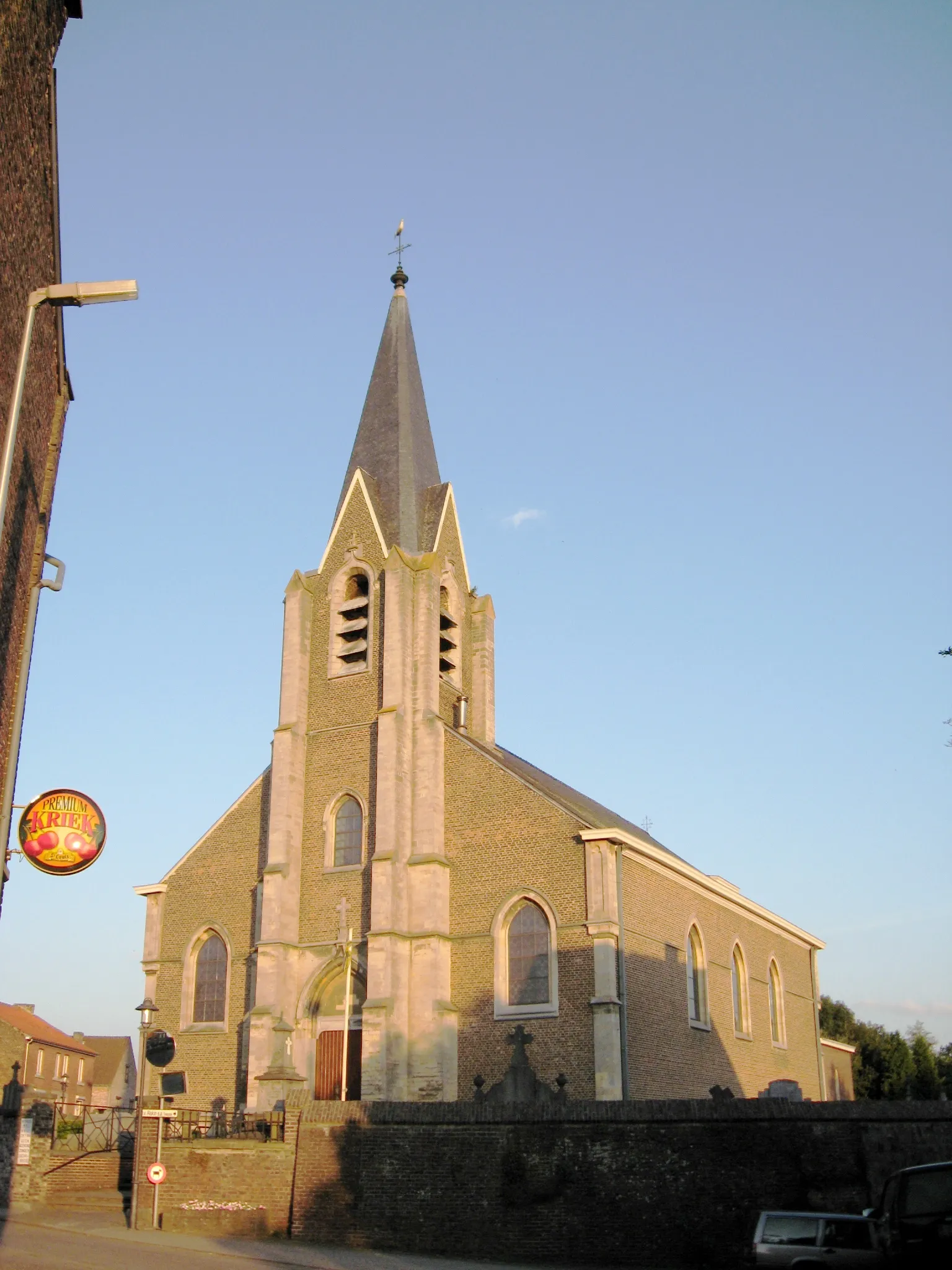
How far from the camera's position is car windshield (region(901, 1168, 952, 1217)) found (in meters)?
10.3

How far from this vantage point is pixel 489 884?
91.9 ft

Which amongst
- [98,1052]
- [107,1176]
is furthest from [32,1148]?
[98,1052]

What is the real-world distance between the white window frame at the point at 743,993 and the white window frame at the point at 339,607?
44.0ft

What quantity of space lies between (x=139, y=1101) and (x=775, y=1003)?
74.8 ft

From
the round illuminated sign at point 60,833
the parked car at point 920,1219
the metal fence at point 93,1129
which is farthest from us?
the metal fence at point 93,1129

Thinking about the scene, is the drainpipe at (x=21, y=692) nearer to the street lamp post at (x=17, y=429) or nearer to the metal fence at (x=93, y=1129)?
the street lamp post at (x=17, y=429)

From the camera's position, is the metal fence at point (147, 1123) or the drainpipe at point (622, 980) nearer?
the metal fence at point (147, 1123)

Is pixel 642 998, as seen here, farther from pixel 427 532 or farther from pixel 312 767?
pixel 427 532

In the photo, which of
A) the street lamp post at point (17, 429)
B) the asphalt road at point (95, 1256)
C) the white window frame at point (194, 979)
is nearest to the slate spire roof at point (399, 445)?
the white window frame at point (194, 979)

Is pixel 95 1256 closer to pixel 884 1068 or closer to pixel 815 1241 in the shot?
pixel 815 1241

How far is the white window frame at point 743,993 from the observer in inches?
1329

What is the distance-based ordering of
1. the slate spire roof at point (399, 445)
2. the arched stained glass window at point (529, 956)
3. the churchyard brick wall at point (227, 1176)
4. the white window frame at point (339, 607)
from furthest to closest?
the slate spire roof at point (399, 445), the white window frame at point (339, 607), the arched stained glass window at point (529, 956), the churchyard brick wall at point (227, 1176)

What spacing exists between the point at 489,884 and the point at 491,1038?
11.0 feet

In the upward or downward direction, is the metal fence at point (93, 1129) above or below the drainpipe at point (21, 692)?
below
